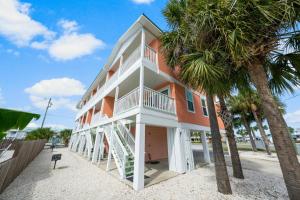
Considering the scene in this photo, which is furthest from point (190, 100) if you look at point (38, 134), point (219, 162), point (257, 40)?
point (38, 134)

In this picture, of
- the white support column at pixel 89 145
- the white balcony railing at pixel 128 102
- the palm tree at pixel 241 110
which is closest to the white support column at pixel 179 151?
the white balcony railing at pixel 128 102

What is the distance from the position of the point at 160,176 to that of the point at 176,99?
15.9 feet

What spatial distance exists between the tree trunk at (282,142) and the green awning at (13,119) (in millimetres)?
7478

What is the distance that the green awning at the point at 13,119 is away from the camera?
3997 millimetres

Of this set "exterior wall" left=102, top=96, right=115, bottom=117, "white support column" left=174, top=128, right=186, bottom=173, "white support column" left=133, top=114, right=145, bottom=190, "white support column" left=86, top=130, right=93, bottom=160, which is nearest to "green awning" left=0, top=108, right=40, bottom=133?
"white support column" left=133, top=114, right=145, bottom=190

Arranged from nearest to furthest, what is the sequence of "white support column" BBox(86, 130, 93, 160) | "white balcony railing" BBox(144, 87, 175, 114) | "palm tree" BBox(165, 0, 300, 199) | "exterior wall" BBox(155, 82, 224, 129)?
"palm tree" BBox(165, 0, 300, 199) → "white balcony railing" BBox(144, 87, 175, 114) → "exterior wall" BBox(155, 82, 224, 129) → "white support column" BBox(86, 130, 93, 160)

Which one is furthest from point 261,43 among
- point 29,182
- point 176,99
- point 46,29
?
point 29,182

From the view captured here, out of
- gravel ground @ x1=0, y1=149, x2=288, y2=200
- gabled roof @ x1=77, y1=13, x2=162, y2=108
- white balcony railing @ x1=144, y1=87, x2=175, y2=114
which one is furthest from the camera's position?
gabled roof @ x1=77, y1=13, x2=162, y2=108

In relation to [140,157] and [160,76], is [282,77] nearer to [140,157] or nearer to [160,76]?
[160,76]

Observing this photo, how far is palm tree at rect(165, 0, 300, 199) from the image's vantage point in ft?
11.5

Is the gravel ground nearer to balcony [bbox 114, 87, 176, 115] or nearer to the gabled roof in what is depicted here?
balcony [bbox 114, 87, 176, 115]

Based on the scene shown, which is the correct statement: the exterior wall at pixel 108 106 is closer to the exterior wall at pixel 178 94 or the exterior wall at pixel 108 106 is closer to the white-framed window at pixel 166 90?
the exterior wall at pixel 178 94

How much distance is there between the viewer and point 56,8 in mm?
7164

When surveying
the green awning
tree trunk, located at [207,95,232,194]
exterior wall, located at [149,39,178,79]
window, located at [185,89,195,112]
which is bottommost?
tree trunk, located at [207,95,232,194]
